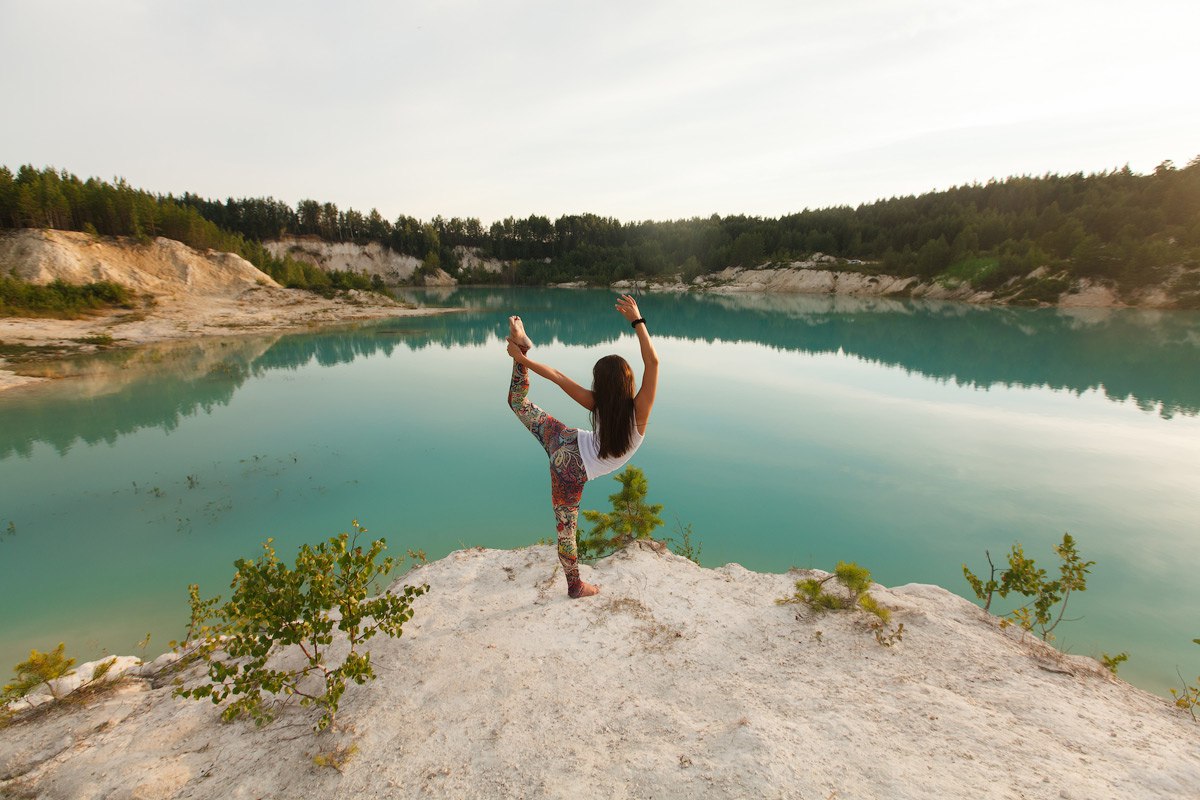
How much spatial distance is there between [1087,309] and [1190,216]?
21.3 meters

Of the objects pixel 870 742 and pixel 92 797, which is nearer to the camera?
pixel 92 797

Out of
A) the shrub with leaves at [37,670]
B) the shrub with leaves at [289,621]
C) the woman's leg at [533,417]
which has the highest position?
the woman's leg at [533,417]

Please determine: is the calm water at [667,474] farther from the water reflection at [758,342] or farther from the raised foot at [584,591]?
the raised foot at [584,591]

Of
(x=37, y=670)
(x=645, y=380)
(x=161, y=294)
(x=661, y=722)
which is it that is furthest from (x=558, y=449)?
(x=161, y=294)

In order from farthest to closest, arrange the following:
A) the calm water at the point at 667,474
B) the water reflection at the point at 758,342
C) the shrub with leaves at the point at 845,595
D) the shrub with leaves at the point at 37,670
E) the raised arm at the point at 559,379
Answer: the water reflection at the point at 758,342, the calm water at the point at 667,474, the shrub with leaves at the point at 845,595, the raised arm at the point at 559,379, the shrub with leaves at the point at 37,670

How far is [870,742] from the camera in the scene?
→ 361 cm

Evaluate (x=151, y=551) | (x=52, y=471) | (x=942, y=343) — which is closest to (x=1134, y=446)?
(x=942, y=343)

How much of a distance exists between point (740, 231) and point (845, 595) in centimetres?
13206

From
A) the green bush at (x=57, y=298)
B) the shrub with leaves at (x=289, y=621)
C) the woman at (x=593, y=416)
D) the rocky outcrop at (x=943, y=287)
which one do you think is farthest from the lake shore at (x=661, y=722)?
the rocky outcrop at (x=943, y=287)

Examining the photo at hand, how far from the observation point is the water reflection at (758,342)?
1850 cm

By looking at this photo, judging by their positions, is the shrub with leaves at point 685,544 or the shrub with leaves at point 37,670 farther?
the shrub with leaves at point 685,544

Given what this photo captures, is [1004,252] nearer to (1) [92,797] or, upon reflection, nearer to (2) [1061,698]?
(2) [1061,698]

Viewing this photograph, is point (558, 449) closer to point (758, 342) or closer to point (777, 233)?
point (758, 342)

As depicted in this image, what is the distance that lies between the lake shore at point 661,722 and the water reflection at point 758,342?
54.7ft
